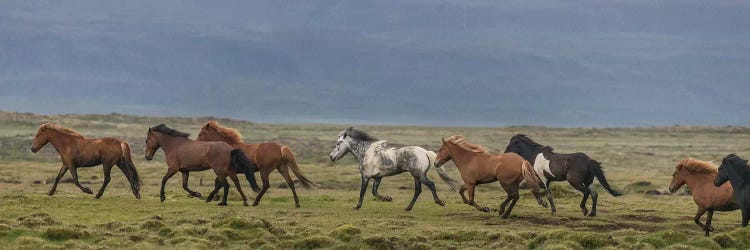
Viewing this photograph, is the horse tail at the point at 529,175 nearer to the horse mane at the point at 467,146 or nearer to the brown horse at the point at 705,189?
the horse mane at the point at 467,146

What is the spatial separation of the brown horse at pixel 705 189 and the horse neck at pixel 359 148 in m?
7.20

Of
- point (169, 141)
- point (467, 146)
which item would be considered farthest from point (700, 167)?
point (169, 141)

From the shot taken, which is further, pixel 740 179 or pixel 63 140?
pixel 63 140

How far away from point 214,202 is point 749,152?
56653mm

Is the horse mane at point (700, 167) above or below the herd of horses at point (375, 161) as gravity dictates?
above

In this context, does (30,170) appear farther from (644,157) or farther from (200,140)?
(644,157)

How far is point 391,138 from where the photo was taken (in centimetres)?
9538

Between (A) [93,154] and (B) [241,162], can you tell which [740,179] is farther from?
(A) [93,154]

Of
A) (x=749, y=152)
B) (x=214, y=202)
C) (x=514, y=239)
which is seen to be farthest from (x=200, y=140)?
(x=749, y=152)

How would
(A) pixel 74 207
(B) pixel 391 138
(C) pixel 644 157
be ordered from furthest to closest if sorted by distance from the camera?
(B) pixel 391 138, (C) pixel 644 157, (A) pixel 74 207

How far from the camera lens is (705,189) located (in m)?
20.8

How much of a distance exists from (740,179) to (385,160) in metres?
8.24

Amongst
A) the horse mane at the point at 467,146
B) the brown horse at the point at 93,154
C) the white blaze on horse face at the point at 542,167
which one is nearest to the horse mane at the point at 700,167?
the white blaze on horse face at the point at 542,167

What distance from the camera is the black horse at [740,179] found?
19.8 meters
